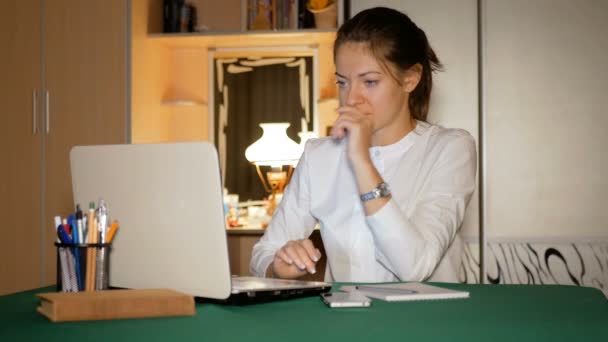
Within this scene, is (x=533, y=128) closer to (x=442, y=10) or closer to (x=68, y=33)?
(x=442, y=10)

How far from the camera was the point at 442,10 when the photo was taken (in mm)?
3580

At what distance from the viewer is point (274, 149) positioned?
13.1ft

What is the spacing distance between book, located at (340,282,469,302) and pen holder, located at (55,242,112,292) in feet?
1.53

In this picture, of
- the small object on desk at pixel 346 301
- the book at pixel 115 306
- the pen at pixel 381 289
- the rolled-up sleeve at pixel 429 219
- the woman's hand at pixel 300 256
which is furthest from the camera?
the rolled-up sleeve at pixel 429 219

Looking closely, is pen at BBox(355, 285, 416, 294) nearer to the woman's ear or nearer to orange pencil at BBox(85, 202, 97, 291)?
orange pencil at BBox(85, 202, 97, 291)

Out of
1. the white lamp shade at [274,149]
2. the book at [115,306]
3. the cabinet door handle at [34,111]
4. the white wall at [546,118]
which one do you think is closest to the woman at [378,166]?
the book at [115,306]

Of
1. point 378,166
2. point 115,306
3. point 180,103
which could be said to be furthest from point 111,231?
point 180,103

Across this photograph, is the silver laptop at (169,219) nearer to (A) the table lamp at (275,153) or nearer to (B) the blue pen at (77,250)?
(B) the blue pen at (77,250)

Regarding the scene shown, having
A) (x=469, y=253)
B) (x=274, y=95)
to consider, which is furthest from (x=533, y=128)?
(x=274, y=95)

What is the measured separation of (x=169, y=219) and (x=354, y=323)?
1.38 ft

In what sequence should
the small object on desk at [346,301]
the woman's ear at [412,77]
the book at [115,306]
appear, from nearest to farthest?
the book at [115,306] < the small object on desk at [346,301] < the woman's ear at [412,77]

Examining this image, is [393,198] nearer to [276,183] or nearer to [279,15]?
[276,183]

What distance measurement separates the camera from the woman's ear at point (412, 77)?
2201 mm

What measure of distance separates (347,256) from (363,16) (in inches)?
26.3
